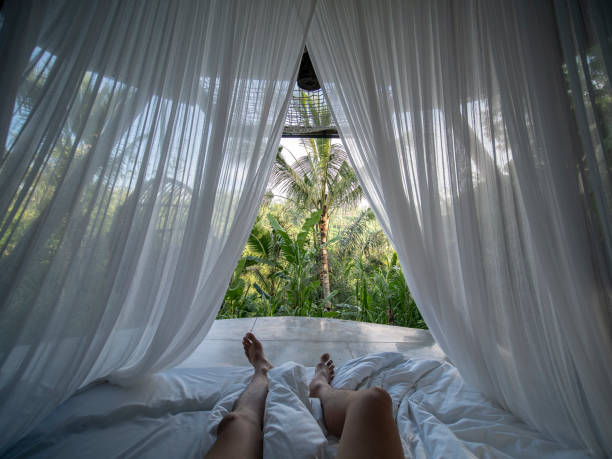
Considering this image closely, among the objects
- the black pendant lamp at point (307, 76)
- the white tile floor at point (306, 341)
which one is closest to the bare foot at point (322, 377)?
the white tile floor at point (306, 341)

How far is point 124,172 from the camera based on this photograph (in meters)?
0.99

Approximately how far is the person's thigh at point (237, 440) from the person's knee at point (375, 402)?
0.34 metres

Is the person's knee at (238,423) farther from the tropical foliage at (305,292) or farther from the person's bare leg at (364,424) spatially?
the tropical foliage at (305,292)

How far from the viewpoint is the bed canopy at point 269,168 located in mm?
832

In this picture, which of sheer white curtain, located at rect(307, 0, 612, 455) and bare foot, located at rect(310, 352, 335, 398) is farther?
bare foot, located at rect(310, 352, 335, 398)

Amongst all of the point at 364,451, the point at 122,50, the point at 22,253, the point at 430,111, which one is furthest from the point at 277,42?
the point at 364,451

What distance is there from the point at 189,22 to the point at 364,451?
165cm

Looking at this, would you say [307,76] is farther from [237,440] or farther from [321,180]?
[321,180]

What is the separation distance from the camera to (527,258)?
0.93 m

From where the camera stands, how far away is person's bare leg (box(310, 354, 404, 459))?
27.5 inches

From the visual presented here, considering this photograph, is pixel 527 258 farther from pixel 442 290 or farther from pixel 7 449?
pixel 7 449

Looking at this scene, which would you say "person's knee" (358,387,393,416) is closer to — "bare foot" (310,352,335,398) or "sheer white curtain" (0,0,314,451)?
"bare foot" (310,352,335,398)

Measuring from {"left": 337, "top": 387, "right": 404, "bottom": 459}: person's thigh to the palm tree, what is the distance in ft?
13.4

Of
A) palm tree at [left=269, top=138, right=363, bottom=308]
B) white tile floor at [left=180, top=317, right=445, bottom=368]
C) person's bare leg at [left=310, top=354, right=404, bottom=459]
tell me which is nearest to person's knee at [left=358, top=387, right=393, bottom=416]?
person's bare leg at [left=310, top=354, right=404, bottom=459]
